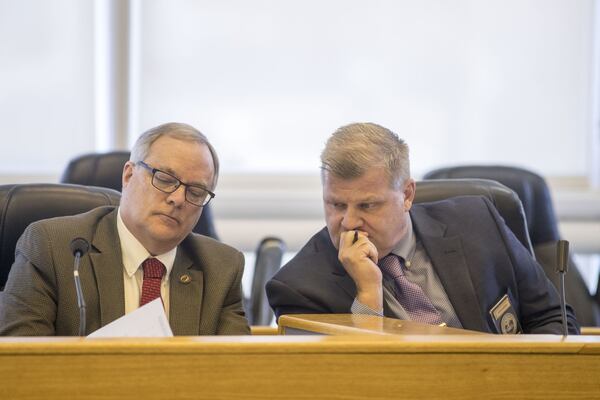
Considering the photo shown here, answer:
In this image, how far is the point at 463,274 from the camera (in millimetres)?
3047

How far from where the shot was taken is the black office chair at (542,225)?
3.71 meters

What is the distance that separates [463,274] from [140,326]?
4.28 feet

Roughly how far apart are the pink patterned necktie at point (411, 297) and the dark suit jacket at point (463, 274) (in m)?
0.07

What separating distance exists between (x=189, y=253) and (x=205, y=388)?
44.2 inches

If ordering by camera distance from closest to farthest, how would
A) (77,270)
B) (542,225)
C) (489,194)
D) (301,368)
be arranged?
(301,368) → (77,270) → (489,194) → (542,225)

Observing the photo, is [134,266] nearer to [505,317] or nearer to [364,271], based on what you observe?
[364,271]

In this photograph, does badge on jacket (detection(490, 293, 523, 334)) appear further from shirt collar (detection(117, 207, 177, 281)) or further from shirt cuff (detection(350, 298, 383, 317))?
shirt collar (detection(117, 207, 177, 281))

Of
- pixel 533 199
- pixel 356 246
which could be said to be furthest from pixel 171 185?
pixel 533 199

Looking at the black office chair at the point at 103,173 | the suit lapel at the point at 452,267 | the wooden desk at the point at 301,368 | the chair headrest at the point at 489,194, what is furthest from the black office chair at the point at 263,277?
the wooden desk at the point at 301,368

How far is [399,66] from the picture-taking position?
5277 millimetres

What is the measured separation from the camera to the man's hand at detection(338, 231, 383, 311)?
2855 mm

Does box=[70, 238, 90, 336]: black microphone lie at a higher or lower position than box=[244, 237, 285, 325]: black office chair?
higher

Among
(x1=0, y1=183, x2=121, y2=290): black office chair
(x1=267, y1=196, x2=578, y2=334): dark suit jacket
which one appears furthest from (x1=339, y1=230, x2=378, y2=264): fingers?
(x1=0, y1=183, x2=121, y2=290): black office chair

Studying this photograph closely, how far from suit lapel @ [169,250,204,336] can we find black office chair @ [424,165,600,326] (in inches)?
58.6
